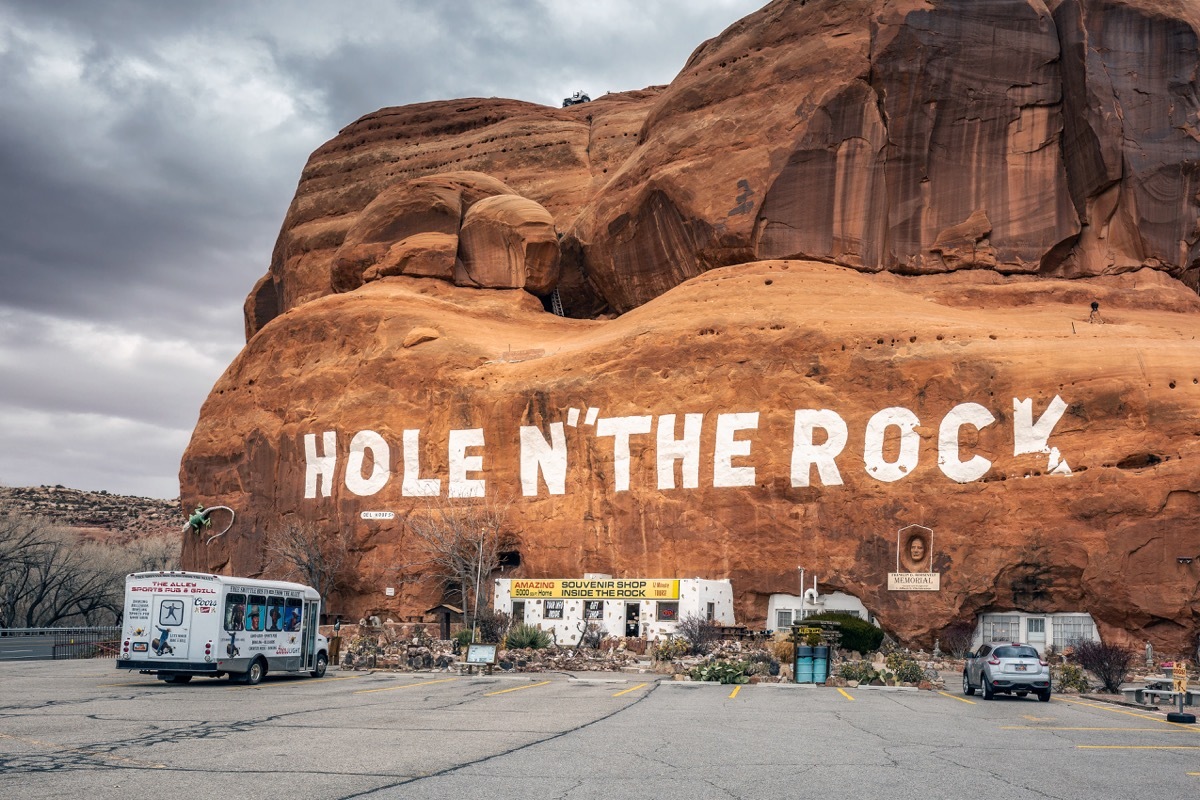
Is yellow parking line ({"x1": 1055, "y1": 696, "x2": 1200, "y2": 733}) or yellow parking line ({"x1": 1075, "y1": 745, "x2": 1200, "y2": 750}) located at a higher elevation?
yellow parking line ({"x1": 1075, "y1": 745, "x2": 1200, "y2": 750})

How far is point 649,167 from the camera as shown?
197 feet

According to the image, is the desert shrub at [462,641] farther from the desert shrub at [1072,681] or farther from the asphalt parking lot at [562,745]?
the desert shrub at [1072,681]

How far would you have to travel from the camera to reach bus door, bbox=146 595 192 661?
25406 millimetres

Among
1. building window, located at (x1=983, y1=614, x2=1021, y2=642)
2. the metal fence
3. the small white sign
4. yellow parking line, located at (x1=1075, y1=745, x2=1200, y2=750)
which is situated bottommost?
the metal fence

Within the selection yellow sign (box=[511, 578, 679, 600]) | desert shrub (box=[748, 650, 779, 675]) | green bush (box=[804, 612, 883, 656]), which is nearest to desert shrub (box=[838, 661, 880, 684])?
desert shrub (box=[748, 650, 779, 675])

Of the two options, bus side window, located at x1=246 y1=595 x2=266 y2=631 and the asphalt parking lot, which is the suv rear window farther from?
bus side window, located at x1=246 y1=595 x2=266 y2=631

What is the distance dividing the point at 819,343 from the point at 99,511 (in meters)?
89.9

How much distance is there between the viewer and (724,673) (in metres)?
29.3

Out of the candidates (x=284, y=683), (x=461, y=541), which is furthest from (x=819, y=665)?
(x=461, y=541)

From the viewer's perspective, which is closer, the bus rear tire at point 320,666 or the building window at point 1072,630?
the bus rear tire at point 320,666

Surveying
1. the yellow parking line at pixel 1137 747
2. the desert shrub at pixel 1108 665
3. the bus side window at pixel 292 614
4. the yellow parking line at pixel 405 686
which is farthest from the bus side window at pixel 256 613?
the desert shrub at pixel 1108 665

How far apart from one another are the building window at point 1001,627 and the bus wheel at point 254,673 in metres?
26.0

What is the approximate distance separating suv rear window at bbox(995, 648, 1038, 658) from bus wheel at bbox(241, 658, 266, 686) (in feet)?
55.6

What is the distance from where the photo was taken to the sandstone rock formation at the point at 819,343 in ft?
135
